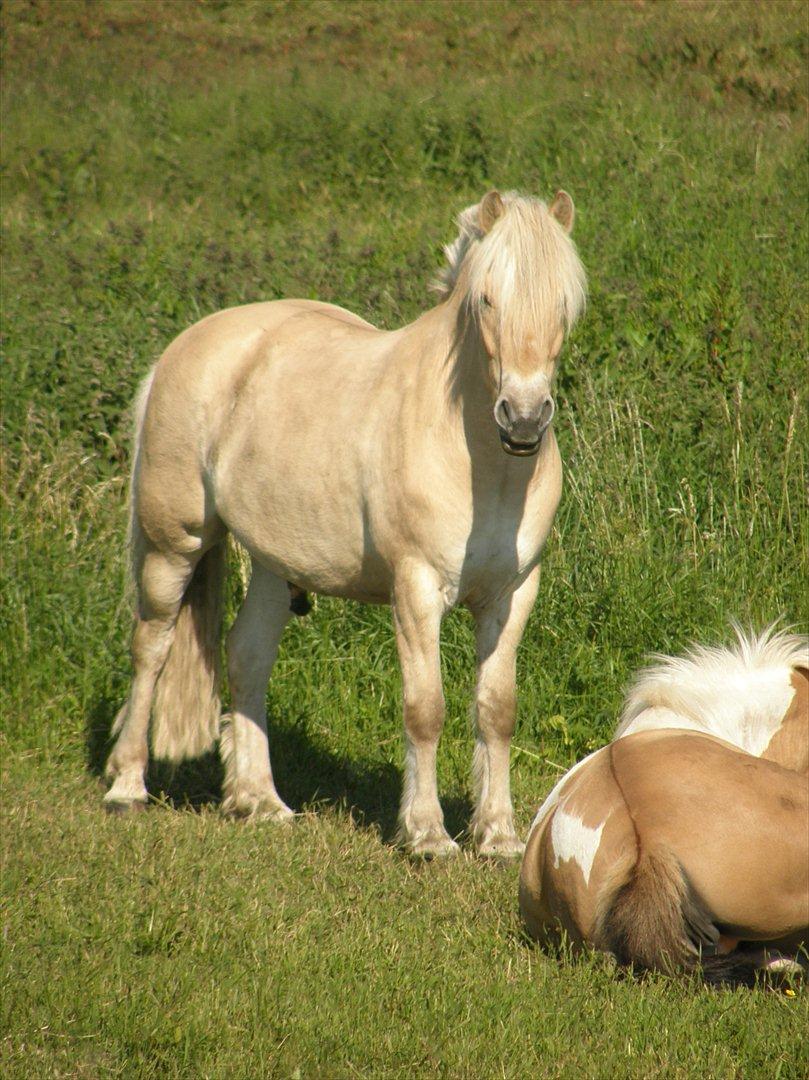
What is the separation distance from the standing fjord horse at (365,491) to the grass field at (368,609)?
454 mm

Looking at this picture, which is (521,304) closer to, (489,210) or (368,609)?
(489,210)

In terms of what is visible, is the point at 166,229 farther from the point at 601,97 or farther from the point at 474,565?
the point at 474,565

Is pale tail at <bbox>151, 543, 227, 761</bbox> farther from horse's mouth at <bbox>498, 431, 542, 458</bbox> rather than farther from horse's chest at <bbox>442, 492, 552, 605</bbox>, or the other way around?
horse's mouth at <bbox>498, 431, 542, 458</bbox>

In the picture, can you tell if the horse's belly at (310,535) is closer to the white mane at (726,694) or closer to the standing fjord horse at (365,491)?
the standing fjord horse at (365,491)

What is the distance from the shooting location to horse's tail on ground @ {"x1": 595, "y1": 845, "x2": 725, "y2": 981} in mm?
3396

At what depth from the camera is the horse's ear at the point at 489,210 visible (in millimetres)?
4544

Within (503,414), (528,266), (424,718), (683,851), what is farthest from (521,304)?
(683,851)

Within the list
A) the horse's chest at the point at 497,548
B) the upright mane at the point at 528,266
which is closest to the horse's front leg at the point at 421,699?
the horse's chest at the point at 497,548

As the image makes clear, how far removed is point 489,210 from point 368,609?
2821mm

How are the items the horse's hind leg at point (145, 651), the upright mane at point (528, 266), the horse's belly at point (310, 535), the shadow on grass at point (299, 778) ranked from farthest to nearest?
1. the horse's hind leg at point (145, 651)
2. the shadow on grass at point (299, 778)
3. the horse's belly at point (310, 535)
4. the upright mane at point (528, 266)

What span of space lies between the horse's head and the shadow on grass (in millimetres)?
2100

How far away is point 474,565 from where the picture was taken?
4.76 m

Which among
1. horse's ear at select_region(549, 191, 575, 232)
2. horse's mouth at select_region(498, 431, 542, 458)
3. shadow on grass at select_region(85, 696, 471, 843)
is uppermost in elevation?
horse's ear at select_region(549, 191, 575, 232)

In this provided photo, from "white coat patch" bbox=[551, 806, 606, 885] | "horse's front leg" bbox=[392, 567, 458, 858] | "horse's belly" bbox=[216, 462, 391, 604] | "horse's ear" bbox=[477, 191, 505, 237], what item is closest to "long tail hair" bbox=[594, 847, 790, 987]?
"white coat patch" bbox=[551, 806, 606, 885]
